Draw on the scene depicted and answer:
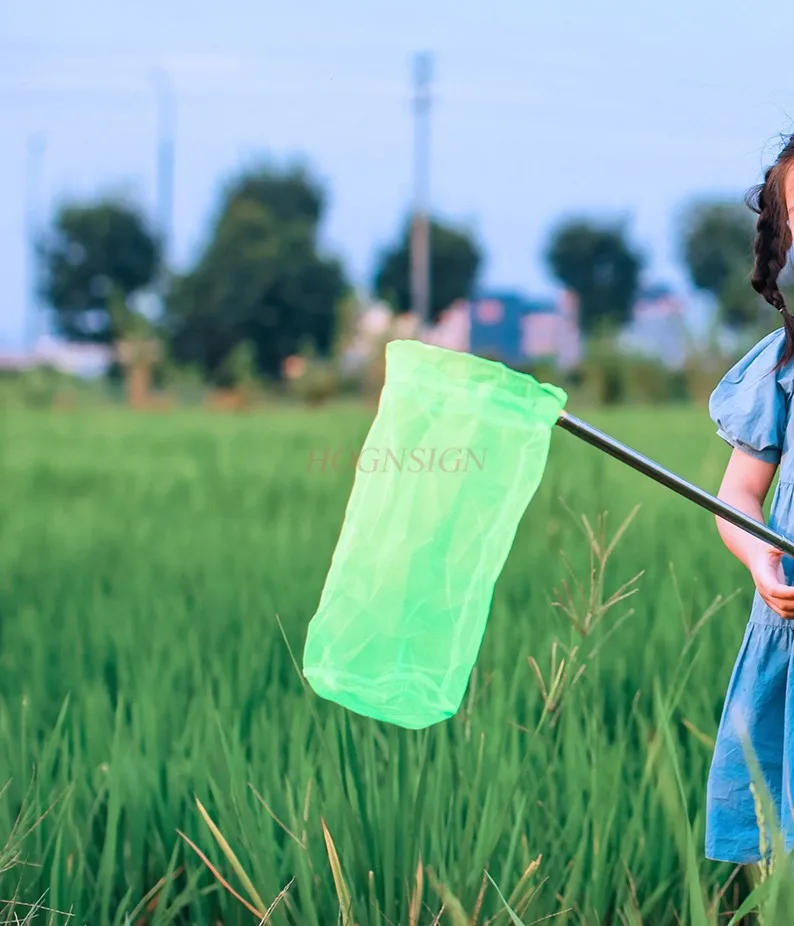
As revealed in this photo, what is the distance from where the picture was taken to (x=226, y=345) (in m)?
25.0

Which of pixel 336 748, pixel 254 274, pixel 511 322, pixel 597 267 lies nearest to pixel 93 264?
pixel 254 274

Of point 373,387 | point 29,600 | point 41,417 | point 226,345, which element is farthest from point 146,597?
point 226,345

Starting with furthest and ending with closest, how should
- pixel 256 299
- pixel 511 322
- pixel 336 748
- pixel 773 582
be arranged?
1. pixel 511 322
2. pixel 256 299
3. pixel 336 748
4. pixel 773 582

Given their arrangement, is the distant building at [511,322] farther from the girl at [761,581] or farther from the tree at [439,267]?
the girl at [761,581]

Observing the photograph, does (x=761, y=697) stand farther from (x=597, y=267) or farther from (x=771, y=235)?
(x=597, y=267)

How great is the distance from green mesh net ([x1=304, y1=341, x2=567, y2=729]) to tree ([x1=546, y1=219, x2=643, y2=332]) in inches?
1277

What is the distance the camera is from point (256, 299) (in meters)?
24.8

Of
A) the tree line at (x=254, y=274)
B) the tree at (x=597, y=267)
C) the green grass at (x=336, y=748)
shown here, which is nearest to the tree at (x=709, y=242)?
the tree line at (x=254, y=274)

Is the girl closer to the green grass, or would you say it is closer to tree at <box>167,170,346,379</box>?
the green grass

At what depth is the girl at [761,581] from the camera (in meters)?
1.11

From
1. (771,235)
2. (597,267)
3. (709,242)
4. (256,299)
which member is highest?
(771,235)

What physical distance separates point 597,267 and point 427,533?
3342cm

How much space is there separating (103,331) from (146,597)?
25.5 m

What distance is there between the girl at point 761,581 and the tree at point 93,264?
86.8ft
